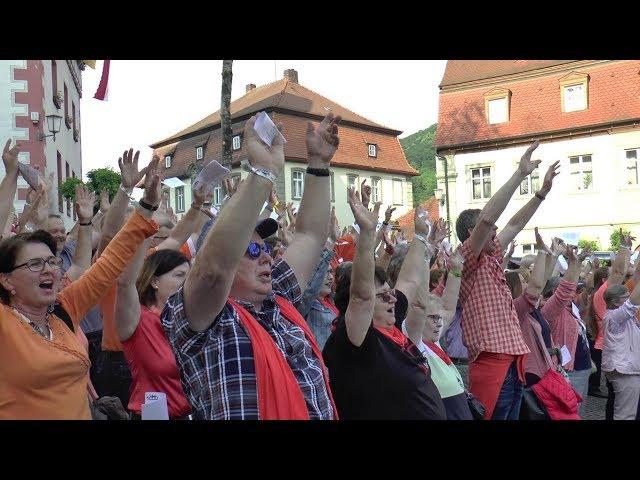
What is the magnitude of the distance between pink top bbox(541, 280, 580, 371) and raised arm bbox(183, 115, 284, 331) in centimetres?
500

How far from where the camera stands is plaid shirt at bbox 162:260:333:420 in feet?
7.88

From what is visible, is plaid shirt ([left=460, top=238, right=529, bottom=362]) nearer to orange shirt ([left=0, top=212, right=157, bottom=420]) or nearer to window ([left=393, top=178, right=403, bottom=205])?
orange shirt ([left=0, top=212, right=157, bottom=420])

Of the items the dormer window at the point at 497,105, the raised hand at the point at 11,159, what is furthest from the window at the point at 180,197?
the raised hand at the point at 11,159

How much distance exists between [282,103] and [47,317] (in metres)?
38.2

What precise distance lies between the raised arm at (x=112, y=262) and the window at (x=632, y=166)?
30.1 metres

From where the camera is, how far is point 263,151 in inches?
98.2

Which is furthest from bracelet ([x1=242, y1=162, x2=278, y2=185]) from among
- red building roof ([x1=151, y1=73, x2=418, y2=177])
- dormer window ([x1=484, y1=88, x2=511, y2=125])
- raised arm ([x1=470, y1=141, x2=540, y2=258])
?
red building roof ([x1=151, y1=73, x2=418, y2=177])

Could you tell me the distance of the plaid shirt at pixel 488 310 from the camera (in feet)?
15.8

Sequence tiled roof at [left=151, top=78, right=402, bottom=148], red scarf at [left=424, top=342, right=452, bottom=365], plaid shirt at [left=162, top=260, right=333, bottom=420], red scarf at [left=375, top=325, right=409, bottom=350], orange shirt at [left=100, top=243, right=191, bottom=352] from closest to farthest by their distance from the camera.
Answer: plaid shirt at [left=162, top=260, right=333, bottom=420] < red scarf at [left=375, top=325, right=409, bottom=350] < orange shirt at [left=100, top=243, right=191, bottom=352] < red scarf at [left=424, top=342, right=452, bottom=365] < tiled roof at [left=151, top=78, right=402, bottom=148]

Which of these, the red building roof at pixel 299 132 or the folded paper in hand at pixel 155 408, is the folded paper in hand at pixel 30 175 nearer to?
the folded paper in hand at pixel 155 408

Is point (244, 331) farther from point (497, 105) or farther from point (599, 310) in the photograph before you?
point (497, 105)

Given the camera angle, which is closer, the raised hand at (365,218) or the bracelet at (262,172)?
the bracelet at (262,172)
